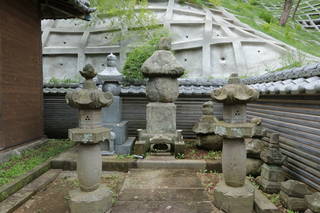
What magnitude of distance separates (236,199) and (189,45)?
10619mm

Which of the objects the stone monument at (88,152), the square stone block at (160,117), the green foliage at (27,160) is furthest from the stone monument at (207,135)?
the green foliage at (27,160)

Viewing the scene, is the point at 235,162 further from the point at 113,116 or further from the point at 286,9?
the point at 286,9

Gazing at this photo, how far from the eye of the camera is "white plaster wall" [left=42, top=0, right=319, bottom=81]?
11.9 metres

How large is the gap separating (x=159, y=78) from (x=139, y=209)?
149 inches

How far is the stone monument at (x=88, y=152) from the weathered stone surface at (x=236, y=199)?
193 cm

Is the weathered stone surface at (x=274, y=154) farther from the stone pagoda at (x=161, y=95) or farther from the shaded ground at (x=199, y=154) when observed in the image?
the stone pagoda at (x=161, y=95)

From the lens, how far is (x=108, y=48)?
12.8m

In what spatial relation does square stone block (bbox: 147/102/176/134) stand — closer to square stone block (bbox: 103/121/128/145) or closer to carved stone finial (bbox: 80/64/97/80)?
square stone block (bbox: 103/121/128/145)

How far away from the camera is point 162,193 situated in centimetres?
400

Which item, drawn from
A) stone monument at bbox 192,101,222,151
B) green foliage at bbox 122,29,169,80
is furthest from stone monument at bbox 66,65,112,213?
green foliage at bbox 122,29,169,80

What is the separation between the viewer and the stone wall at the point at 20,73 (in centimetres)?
531

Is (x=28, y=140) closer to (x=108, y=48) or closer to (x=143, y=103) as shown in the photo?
(x=143, y=103)

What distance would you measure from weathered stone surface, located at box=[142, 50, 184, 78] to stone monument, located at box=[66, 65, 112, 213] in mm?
2792

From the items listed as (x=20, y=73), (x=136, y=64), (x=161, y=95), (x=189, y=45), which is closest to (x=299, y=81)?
(x=161, y=95)
